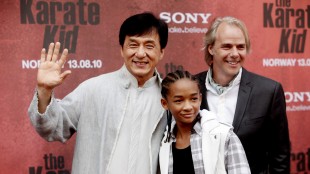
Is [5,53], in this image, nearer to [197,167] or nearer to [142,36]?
[142,36]

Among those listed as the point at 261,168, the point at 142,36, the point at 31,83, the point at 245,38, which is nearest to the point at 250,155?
the point at 261,168

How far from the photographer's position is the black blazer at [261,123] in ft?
8.17

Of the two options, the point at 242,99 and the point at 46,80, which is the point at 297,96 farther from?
the point at 46,80

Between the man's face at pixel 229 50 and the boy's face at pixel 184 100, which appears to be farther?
the man's face at pixel 229 50

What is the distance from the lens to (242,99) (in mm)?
2525

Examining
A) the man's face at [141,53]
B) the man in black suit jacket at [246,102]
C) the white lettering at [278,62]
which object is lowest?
the man in black suit jacket at [246,102]

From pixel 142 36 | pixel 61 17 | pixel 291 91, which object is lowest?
pixel 291 91

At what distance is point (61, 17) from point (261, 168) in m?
1.68

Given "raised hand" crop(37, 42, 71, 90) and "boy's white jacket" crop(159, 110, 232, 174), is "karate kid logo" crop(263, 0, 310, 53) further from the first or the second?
"raised hand" crop(37, 42, 71, 90)

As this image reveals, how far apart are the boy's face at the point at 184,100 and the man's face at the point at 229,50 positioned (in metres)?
0.33

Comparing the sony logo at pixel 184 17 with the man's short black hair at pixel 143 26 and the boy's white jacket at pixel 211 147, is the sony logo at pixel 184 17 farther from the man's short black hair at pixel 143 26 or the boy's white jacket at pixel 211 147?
the boy's white jacket at pixel 211 147

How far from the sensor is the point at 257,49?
12.3ft

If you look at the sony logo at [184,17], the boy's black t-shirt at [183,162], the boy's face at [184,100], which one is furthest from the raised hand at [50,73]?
the sony logo at [184,17]

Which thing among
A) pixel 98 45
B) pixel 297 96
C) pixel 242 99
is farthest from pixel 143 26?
pixel 297 96
